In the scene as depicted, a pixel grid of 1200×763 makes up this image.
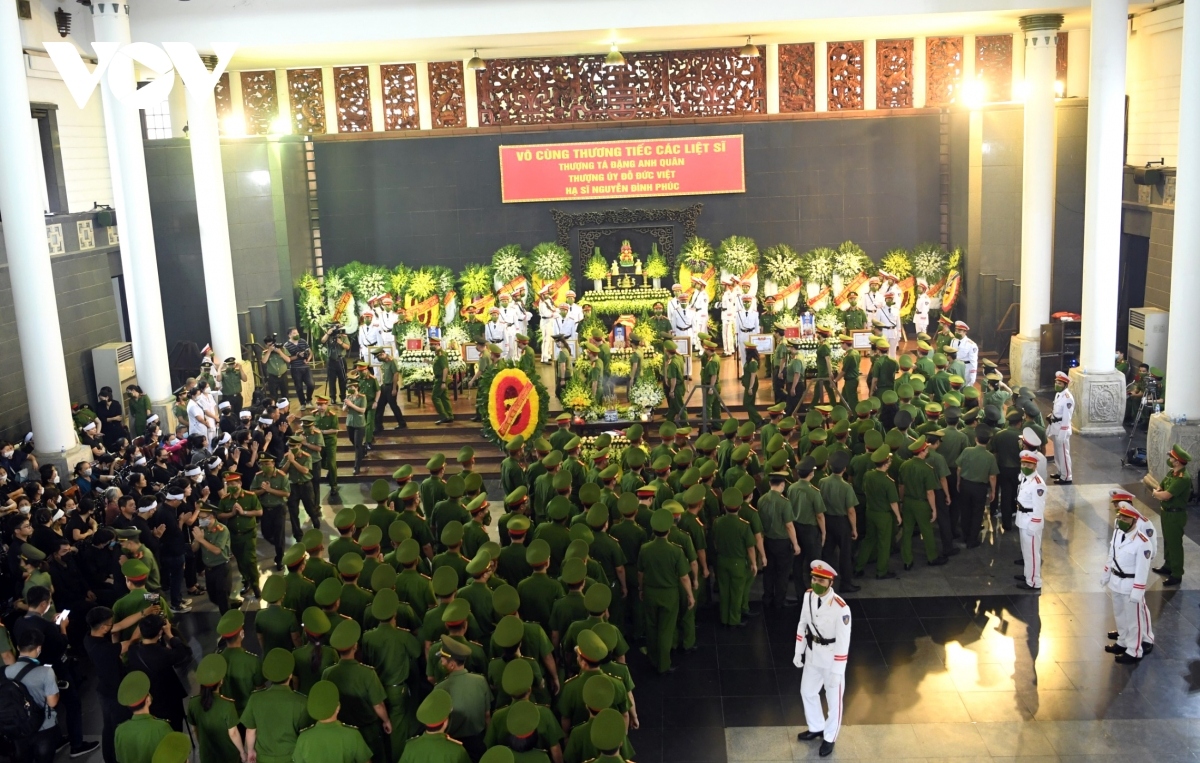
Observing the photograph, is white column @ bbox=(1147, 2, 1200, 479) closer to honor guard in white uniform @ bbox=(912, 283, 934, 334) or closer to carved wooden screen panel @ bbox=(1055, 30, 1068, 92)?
honor guard in white uniform @ bbox=(912, 283, 934, 334)

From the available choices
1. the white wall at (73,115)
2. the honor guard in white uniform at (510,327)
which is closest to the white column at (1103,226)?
the honor guard in white uniform at (510,327)

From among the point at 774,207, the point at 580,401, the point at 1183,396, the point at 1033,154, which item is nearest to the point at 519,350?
the point at 580,401

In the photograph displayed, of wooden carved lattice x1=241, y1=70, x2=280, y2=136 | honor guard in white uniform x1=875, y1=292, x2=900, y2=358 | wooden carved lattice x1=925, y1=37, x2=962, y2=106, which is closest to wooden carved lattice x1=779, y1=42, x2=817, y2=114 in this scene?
wooden carved lattice x1=925, y1=37, x2=962, y2=106

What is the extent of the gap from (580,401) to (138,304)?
7.24 meters

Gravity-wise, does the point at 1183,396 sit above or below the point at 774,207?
below

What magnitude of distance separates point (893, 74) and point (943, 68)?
972 mm

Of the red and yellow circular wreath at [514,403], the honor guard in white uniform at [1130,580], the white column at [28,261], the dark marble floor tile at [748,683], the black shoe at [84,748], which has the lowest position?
the dark marble floor tile at [748,683]

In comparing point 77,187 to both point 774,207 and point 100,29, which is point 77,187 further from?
point 774,207

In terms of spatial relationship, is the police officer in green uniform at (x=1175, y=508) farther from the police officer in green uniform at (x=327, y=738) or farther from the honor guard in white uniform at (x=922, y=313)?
the honor guard in white uniform at (x=922, y=313)

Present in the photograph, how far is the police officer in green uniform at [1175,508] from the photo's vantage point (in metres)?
11.3

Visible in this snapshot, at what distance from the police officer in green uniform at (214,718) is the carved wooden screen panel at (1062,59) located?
764 inches

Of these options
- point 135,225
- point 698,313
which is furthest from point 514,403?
point 135,225

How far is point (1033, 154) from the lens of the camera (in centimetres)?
1862

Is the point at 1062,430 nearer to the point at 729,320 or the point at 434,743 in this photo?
the point at 729,320
